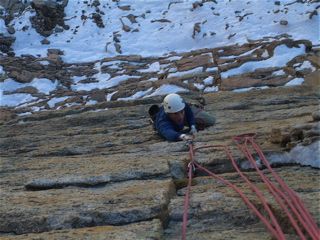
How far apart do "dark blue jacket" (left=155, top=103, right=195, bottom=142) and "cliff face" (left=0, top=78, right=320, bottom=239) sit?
0.76 ft

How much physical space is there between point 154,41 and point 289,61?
39.6 ft

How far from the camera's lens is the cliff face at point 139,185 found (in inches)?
93.4

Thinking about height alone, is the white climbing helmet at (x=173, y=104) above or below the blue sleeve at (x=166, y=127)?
above

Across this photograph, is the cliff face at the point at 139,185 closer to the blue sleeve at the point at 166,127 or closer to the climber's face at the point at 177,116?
the blue sleeve at the point at 166,127

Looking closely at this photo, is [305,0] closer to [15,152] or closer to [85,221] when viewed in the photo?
[15,152]

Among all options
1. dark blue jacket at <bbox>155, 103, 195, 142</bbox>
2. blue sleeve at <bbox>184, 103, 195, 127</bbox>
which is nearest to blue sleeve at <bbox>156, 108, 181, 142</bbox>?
dark blue jacket at <bbox>155, 103, 195, 142</bbox>

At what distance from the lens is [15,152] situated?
6.01 m

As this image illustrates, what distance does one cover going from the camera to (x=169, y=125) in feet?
18.5

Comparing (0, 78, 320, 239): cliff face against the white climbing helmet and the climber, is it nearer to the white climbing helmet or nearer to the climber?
the climber

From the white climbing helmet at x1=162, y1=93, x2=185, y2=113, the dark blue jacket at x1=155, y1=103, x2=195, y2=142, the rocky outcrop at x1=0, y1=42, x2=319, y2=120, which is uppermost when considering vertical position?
the white climbing helmet at x1=162, y1=93, x2=185, y2=113

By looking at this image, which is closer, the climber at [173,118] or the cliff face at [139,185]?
the cliff face at [139,185]

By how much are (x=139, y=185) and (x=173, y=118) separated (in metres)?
2.56

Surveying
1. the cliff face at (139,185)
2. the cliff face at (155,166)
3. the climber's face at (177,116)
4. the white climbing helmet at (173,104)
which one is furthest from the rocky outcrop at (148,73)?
the cliff face at (139,185)

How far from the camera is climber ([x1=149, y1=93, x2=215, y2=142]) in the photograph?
5.34 metres
